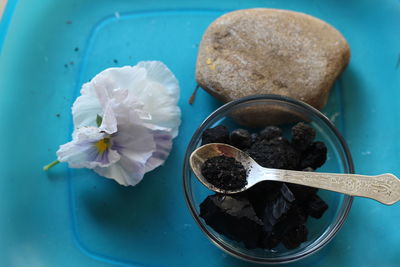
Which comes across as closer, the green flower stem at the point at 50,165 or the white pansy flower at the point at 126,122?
the white pansy flower at the point at 126,122

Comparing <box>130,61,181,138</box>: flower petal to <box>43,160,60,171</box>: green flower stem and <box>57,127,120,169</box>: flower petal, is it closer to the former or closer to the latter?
<box>57,127,120,169</box>: flower petal

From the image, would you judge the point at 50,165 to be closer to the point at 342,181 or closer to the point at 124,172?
the point at 124,172

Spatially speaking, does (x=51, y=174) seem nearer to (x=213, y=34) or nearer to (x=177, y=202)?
(x=177, y=202)

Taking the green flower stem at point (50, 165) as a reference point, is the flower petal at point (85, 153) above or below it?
above

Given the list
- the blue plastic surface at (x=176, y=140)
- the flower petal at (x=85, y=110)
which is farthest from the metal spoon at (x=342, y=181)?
the flower petal at (x=85, y=110)

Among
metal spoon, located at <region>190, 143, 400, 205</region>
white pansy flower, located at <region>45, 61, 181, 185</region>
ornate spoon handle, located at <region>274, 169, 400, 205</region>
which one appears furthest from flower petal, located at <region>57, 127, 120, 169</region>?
ornate spoon handle, located at <region>274, 169, 400, 205</region>

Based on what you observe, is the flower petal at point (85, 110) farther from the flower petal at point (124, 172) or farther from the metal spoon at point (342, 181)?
the metal spoon at point (342, 181)
